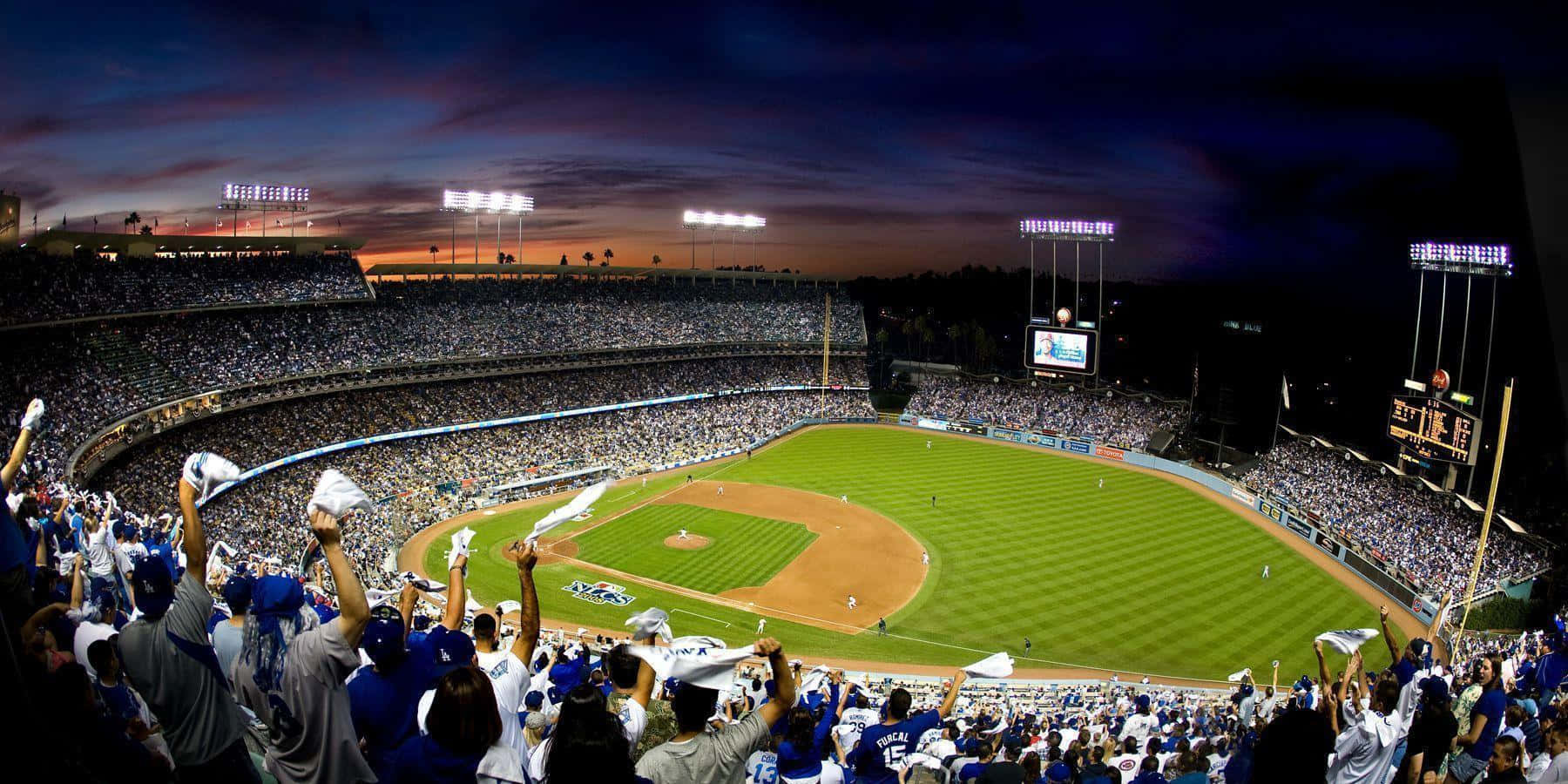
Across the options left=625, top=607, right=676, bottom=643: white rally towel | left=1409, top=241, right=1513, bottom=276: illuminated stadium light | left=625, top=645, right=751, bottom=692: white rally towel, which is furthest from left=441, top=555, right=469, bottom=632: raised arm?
left=1409, top=241, right=1513, bottom=276: illuminated stadium light

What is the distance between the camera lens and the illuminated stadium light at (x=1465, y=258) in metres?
37.2

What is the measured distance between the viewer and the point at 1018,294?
368ft

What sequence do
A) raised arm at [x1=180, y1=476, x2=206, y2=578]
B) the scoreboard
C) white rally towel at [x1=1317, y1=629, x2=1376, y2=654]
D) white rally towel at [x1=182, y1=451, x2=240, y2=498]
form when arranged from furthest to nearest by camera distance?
1. the scoreboard
2. white rally towel at [x1=1317, y1=629, x2=1376, y2=654]
3. raised arm at [x1=180, y1=476, x2=206, y2=578]
4. white rally towel at [x1=182, y1=451, x2=240, y2=498]

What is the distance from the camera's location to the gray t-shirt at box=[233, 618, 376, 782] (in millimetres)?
4594

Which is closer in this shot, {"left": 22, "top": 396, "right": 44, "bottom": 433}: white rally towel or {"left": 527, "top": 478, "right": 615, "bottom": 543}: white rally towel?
{"left": 527, "top": 478, "right": 615, "bottom": 543}: white rally towel

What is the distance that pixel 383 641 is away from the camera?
490 cm

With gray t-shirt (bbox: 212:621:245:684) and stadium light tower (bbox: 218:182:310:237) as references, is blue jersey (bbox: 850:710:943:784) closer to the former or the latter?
gray t-shirt (bbox: 212:621:245:684)

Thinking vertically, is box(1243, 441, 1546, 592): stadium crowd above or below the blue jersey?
below

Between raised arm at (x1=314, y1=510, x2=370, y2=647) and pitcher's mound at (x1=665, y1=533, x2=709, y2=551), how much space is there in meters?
33.6

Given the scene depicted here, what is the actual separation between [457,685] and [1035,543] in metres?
38.5

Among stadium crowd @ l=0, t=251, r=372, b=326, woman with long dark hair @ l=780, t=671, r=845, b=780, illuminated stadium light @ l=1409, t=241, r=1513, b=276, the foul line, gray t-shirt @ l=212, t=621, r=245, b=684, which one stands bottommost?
the foul line

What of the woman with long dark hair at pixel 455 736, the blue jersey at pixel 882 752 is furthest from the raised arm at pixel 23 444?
the blue jersey at pixel 882 752

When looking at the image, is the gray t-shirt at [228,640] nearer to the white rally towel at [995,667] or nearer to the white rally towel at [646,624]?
the white rally towel at [646,624]

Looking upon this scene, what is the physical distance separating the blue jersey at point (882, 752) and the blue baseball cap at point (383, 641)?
12.0ft
